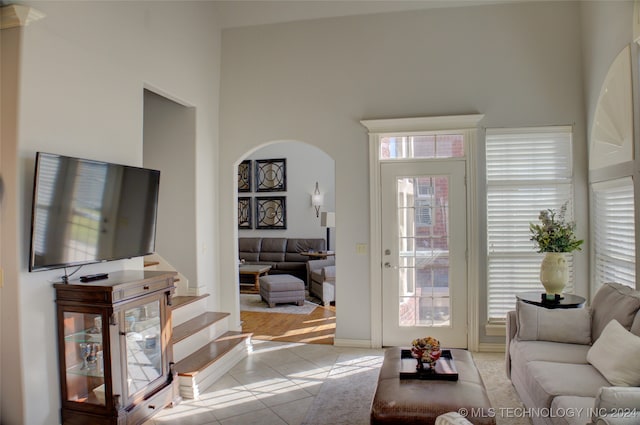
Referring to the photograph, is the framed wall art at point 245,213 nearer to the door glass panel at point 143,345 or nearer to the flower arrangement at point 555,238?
the door glass panel at point 143,345

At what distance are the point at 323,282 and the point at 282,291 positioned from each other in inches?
26.5

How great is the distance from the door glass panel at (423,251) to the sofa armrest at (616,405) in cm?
270

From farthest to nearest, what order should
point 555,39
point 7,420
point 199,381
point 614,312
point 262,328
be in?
point 262,328
point 555,39
point 199,381
point 614,312
point 7,420

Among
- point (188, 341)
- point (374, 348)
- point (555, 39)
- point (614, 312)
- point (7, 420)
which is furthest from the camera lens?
point (374, 348)

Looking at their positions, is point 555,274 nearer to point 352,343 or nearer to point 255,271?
point 352,343

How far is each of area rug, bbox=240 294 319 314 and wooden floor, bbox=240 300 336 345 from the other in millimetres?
157

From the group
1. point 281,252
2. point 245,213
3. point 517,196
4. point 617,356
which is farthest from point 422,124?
point 245,213

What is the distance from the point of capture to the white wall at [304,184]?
8.84 meters

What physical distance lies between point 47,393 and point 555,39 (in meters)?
5.29

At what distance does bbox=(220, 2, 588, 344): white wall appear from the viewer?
14.1 ft

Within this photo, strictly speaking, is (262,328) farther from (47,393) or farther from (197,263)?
(47,393)

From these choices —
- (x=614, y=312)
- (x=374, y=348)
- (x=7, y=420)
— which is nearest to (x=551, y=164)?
(x=614, y=312)

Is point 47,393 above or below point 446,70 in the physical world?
below

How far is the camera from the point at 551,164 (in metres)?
4.35
